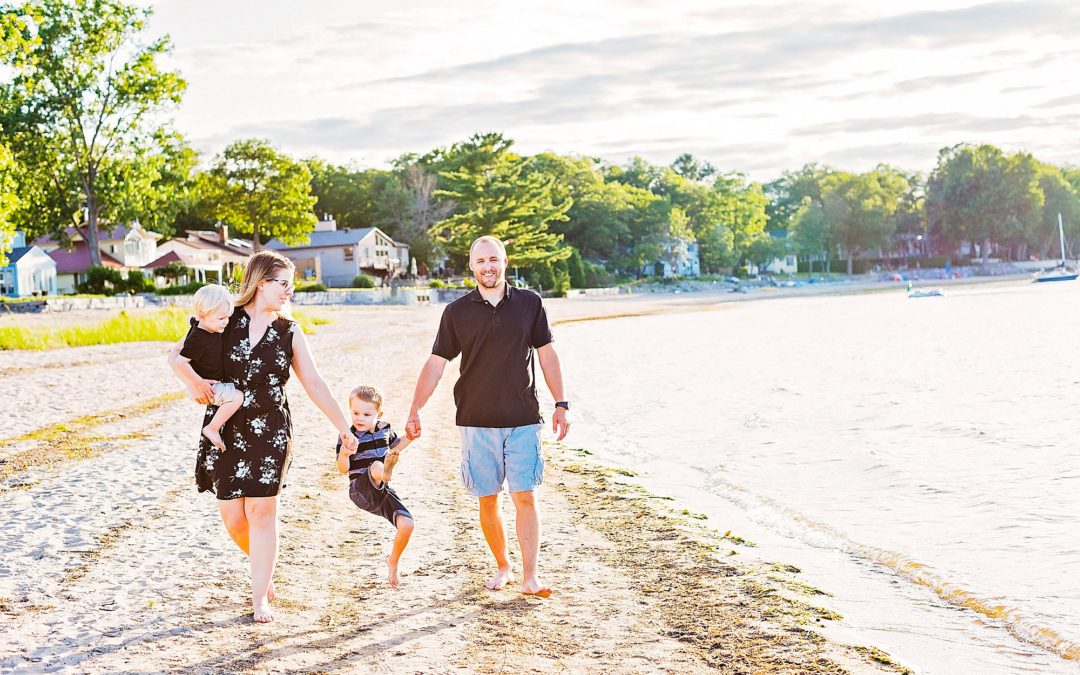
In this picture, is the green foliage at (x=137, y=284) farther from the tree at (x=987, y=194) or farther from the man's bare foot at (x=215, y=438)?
the tree at (x=987, y=194)

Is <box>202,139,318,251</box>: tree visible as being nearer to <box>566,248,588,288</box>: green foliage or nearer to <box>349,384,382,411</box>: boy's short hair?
<box>566,248,588,288</box>: green foliage

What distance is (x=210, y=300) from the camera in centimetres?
511

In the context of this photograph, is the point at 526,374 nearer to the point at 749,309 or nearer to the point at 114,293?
the point at 114,293

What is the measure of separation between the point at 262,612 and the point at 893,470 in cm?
809

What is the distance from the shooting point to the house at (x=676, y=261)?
99.4 m

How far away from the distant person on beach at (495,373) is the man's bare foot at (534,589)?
0.46 m

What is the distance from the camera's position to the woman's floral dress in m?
5.20

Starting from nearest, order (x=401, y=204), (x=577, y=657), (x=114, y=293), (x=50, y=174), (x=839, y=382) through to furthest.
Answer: (x=577, y=657)
(x=839, y=382)
(x=114, y=293)
(x=50, y=174)
(x=401, y=204)

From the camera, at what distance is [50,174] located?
51.2 metres

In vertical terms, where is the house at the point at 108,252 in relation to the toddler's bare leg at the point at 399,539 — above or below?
above

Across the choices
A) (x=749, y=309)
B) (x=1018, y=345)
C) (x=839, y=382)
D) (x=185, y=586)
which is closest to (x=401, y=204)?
(x=749, y=309)

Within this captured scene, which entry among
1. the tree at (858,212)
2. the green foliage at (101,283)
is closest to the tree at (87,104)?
the green foliage at (101,283)

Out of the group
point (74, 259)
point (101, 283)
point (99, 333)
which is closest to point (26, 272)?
point (74, 259)

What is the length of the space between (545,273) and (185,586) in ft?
219
